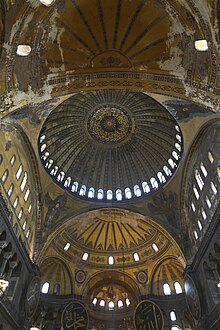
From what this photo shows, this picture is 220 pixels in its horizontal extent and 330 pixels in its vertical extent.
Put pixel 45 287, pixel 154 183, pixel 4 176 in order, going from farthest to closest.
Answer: pixel 45 287, pixel 154 183, pixel 4 176

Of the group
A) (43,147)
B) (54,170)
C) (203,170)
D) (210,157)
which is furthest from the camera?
(54,170)

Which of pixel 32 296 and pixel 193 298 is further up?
pixel 32 296

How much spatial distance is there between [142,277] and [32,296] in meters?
8.99

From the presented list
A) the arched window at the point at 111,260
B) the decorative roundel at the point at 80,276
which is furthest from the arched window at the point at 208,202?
the decorative roundel at the point at 80,276

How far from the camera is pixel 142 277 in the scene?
21.6m

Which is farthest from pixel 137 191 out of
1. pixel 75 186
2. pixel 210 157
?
pixel 210 157

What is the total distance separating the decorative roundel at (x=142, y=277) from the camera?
844 inches

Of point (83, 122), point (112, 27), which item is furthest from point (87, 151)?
point (112, 27)

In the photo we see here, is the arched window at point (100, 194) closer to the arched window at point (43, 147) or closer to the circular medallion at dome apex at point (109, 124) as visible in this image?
the circular medallion at dome apex at point (109, 124)

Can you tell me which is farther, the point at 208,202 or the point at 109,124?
the point at 109,124

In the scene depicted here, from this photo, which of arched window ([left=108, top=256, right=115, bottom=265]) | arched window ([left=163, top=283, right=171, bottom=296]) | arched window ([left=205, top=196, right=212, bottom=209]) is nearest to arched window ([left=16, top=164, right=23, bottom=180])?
arched window ([left=205, top=196, right=212, bottom=209])

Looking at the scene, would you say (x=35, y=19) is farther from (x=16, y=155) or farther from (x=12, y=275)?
(x=12, y=275)

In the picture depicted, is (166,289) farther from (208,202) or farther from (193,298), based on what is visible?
(208,202)

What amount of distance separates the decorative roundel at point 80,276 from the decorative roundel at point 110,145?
602cm
